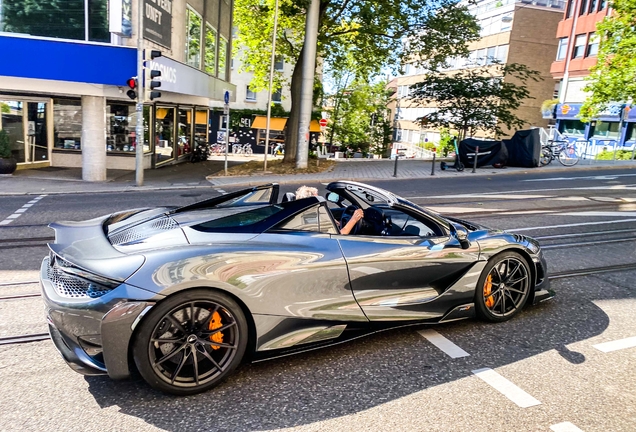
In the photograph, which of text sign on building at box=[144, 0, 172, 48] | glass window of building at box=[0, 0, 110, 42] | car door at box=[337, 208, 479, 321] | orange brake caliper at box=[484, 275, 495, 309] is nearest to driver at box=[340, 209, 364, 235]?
car door at box=[337, 208, 479, 321]

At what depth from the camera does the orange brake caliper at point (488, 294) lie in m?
4.75

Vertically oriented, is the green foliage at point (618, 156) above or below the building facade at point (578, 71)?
below

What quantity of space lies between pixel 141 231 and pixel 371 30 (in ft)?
66.2

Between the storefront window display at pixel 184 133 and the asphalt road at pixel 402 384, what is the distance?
19.3 metres

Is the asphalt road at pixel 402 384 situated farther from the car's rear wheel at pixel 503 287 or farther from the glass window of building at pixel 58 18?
the glass window of building at pixel 58 18

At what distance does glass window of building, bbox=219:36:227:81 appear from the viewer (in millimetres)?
27334

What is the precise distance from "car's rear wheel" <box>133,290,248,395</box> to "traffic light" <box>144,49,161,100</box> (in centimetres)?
1277

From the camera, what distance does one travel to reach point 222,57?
28.1m

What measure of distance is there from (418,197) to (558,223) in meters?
4.05

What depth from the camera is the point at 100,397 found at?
11.2 feet

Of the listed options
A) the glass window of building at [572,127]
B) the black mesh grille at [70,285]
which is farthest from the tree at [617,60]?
the black mesh grille at [70,285]

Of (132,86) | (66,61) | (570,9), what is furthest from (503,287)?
(570,9)

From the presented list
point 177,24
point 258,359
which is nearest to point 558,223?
point 258,359

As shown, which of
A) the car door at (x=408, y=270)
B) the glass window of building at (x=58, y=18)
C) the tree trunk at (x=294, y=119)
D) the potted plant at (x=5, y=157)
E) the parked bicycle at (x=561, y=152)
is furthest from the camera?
the parked bicycle at (x=561, y=152)
